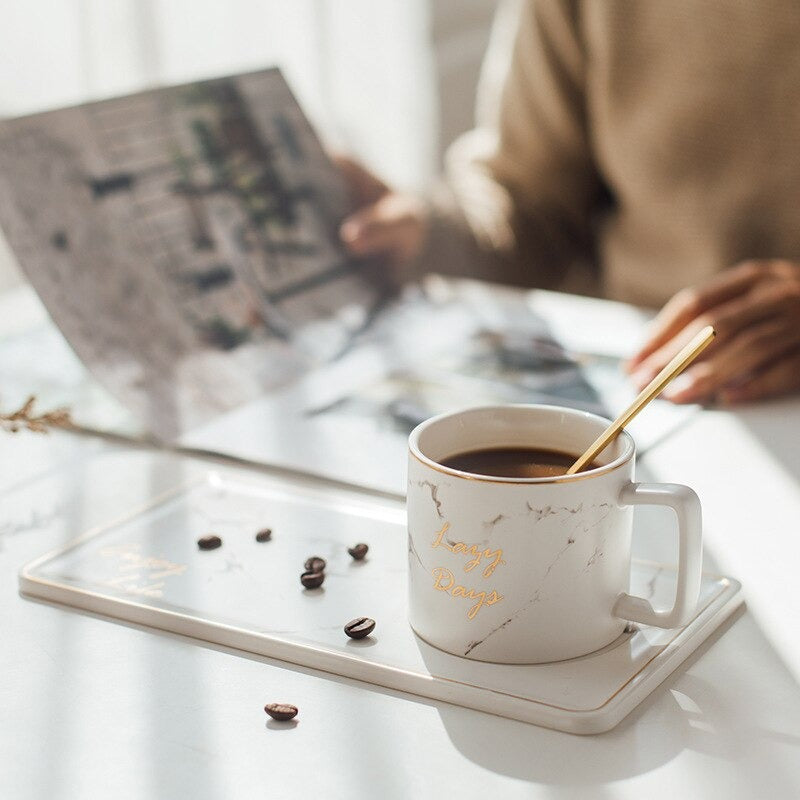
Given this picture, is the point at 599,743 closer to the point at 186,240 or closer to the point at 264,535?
the point at 264,535

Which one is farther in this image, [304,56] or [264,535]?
[304,56]

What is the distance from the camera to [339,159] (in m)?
1.18

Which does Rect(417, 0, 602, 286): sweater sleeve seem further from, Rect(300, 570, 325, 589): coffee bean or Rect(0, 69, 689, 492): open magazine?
Rect(300, 570, 325, 589): coffee bean

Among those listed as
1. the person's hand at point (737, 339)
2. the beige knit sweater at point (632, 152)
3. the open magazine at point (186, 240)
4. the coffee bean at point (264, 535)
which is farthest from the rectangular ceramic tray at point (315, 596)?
the beige knit sweater at point (632, 152)

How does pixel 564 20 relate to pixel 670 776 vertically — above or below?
above

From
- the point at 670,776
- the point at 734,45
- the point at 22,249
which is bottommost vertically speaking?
the point at 670,776

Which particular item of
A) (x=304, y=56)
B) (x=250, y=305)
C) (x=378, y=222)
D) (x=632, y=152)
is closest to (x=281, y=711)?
(x=250, y=305)

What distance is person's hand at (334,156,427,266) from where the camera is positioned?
3.75 feet

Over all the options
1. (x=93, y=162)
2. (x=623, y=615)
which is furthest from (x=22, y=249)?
(x=623, y=615)

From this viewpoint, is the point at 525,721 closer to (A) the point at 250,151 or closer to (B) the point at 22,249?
(B) the point at 22,249

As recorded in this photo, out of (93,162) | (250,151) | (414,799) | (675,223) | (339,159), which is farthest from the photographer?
(675,223)

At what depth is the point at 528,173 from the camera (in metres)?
1.44

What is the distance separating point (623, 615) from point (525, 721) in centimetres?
8

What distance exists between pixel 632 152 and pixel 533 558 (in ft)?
3.14
